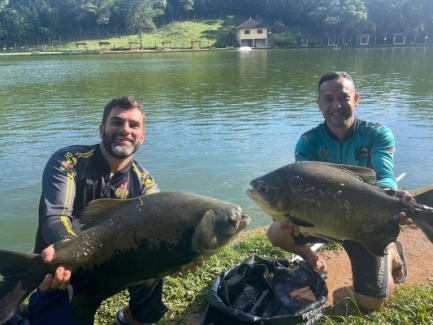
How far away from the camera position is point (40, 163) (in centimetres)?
1243

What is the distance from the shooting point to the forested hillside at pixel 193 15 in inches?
3588

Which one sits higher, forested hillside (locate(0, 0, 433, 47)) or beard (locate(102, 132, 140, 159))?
forested hillside (locate(0, 0, 433, 47))

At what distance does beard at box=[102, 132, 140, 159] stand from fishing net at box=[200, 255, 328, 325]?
159cm

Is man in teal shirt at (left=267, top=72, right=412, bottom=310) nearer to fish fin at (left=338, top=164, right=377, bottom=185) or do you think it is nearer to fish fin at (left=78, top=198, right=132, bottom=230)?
fish fin at (left=338, top=164, right=377, bottom=185)

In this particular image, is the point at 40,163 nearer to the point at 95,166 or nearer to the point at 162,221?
the point at 95,166

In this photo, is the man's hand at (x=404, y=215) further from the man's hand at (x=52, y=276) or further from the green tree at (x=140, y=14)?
the green tree at (x=140, y=14)

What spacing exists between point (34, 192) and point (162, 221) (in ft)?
27.5

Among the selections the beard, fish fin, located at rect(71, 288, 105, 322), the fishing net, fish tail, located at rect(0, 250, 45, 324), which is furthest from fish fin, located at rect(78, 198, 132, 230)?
the fishing net

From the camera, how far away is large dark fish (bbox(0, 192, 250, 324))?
300 centimetres

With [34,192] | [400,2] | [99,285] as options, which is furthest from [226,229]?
[400,2]

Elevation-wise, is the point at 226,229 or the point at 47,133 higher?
the point at 226,229

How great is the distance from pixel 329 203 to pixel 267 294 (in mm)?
1268

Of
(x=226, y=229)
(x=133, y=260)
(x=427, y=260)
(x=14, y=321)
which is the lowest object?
(x=427, y=260)

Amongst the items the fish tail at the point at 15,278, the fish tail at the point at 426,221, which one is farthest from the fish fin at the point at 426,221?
the fish tail at the point at 15,278
